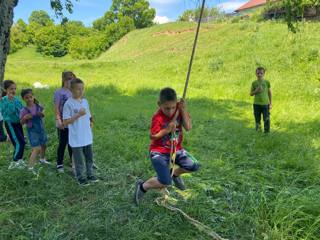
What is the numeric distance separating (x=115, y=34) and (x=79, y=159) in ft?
183

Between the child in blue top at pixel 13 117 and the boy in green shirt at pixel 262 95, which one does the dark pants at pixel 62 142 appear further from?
the boy in green shirt at pixel 262 95

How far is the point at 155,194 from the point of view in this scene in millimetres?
4805

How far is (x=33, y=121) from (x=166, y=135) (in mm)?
2415

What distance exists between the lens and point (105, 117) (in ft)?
34.7

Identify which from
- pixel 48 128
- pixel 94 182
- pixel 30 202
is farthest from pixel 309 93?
pixel 30 202

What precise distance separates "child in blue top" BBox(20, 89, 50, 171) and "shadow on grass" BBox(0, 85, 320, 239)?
34cm

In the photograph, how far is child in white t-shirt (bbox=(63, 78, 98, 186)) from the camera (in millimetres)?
5195

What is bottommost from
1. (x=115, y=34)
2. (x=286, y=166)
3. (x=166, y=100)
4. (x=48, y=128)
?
(x=286, y=166)

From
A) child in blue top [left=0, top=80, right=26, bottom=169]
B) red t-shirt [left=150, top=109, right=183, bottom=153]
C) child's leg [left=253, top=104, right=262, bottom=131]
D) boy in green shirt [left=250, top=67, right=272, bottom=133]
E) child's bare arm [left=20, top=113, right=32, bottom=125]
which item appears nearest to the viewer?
red t-shirt [left=150, top=109, right=183, bottom=153]

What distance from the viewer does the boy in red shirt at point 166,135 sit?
4.06 metres

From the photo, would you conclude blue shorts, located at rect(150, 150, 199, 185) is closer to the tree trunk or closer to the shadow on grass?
the shadow on grass

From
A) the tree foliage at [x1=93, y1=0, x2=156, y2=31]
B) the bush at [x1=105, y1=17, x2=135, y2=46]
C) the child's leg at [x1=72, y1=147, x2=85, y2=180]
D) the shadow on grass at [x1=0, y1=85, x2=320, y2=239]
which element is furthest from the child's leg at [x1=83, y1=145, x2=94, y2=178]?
the tree foliage at [x1=93, y1=0, x2=156, y2=31]

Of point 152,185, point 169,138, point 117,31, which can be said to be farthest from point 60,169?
point 117,31

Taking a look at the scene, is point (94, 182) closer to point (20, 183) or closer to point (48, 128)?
point (20, 183)
